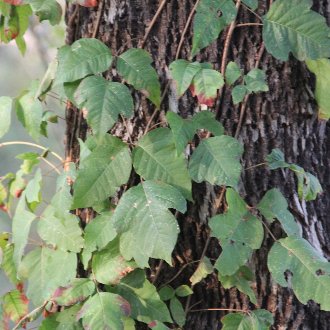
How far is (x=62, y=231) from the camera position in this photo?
130 cm

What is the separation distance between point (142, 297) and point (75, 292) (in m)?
0.14

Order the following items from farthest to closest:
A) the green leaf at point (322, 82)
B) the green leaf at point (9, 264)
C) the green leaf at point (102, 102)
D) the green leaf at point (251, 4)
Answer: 1. the green leaf at point (9, 264)
2. the green leaf at point (322, 82)
3. the green leaf at point (251, 4)
4. the green leaf at point (102, 102)

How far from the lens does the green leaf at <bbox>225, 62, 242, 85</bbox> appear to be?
4.01 ft

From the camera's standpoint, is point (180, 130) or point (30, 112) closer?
point (180, 130)

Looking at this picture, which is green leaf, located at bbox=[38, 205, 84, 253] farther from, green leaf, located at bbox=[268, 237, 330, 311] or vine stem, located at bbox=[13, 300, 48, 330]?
green leaf, located at bbox=[268, 237, 330, 311]

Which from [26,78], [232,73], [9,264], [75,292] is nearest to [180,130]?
[232,73]

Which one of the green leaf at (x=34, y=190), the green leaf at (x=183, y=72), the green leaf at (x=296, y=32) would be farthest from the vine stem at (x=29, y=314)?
the green leaf at (x=296, y=32)

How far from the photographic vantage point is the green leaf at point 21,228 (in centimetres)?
133

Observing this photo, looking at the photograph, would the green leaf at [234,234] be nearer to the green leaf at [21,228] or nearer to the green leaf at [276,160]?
the green leaf at [276,160]

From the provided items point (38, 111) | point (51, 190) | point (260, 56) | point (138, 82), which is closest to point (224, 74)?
point (260, 56)

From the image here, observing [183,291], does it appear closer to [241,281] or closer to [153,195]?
[241,281]

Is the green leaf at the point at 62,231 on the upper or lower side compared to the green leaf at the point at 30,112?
lower

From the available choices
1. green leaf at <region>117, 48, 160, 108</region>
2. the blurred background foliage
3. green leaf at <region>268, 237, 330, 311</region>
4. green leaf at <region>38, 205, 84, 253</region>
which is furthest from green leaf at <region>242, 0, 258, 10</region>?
the blurred background foliage

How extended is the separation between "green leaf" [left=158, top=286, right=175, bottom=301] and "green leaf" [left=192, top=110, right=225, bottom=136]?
1.19ft
